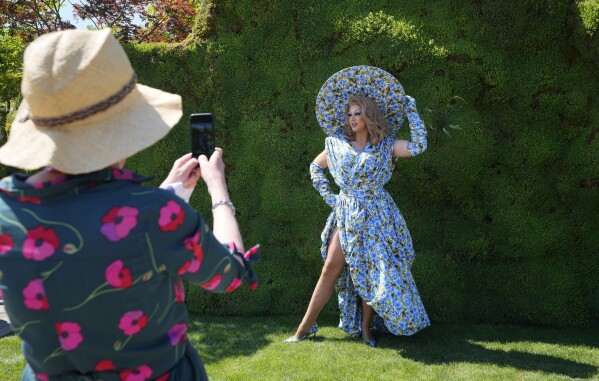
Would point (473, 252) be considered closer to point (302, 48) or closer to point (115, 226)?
point (302, 48)

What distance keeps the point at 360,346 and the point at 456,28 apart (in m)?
2.59

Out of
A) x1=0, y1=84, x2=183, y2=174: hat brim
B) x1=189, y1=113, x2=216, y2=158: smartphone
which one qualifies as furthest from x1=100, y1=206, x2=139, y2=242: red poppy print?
x1=189, y1=113, x2=216, y2=158: smartphone

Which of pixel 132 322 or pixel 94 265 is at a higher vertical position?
pixel 94 265

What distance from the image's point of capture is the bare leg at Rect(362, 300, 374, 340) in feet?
15.7

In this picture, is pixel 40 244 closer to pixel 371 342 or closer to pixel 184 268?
pixel 184 268

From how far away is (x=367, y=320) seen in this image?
4.80m

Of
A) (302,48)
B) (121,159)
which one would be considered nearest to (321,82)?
(302,48)

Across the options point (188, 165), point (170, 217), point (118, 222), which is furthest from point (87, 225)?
point (188, 165)

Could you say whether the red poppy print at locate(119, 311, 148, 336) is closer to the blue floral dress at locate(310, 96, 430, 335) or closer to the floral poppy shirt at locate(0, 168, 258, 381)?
the floral poppy shirt at locate(0, 168, 258, 381)

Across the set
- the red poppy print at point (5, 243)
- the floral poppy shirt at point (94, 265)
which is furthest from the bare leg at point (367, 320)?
the red poppy print at point (5, 243)

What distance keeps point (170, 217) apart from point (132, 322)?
0.27m

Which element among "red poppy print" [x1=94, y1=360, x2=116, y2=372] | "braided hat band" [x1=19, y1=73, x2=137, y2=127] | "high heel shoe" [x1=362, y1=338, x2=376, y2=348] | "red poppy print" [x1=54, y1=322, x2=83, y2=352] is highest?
"braided hat band" [x1=19, y1=73, x2=137, y2=127]

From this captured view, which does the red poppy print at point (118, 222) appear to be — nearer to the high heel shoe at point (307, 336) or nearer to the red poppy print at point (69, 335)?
the red poppy print at point (69, 335)

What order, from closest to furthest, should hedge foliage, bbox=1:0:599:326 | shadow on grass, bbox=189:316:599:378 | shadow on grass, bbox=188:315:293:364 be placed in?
shadow on grass, bbox=189:316:599:378, shadow on grass, bbox=188:315:293:364, hedge foliage, bbox=1:0:599:326
